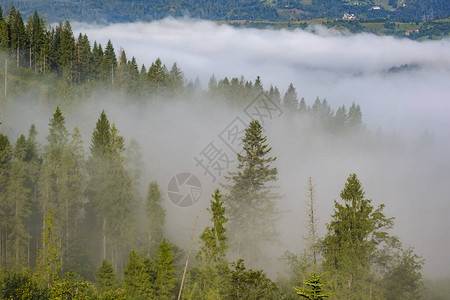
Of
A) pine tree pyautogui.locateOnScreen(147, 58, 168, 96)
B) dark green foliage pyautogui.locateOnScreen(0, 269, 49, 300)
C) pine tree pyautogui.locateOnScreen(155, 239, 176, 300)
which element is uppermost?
pine tree pyautogui.locateOnScreen(147, 58, 168, 96)

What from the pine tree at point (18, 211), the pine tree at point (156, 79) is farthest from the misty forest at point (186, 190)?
the pine tree at point (156, 79)

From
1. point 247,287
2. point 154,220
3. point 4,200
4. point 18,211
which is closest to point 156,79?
point 154,220

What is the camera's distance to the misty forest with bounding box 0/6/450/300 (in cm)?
4141

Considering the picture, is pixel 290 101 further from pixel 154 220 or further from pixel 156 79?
pixel 154 220

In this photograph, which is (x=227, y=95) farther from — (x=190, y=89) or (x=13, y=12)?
(x=13, y=12)

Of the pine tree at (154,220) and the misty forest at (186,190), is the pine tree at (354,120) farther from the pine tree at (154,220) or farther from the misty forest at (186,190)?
the pine tree at (154,220)

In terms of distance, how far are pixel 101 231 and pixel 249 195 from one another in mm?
22666

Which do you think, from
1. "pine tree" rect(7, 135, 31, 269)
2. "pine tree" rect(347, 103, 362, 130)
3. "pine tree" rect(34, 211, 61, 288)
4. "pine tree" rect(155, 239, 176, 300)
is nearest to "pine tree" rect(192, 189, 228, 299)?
"pine tree" rect(155, 239, 176, 300)

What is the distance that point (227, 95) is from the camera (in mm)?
154625

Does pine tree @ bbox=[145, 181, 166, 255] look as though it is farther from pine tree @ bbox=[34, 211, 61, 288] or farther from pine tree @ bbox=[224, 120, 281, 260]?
pine tree @ bbox=[34, 211, 61, 288]

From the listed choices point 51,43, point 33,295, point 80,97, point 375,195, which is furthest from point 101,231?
point 375,195

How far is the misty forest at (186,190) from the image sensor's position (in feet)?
136

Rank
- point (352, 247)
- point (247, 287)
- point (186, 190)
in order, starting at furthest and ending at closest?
point (186, 190) → point (352, 247) → point (247, 287)

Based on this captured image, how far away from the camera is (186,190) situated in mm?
96812
